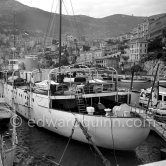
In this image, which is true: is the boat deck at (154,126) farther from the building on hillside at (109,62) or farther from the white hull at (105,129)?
the building on hillside at (109,62)

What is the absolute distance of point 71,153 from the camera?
1445 centimetres

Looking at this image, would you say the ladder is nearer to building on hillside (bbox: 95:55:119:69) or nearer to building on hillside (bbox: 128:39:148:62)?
building on hillside (bbox: 128:39:148:62)

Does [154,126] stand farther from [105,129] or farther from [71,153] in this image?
[71,153]

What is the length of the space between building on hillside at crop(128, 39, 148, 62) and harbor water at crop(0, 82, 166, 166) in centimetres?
9219

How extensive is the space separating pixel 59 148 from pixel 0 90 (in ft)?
66.1

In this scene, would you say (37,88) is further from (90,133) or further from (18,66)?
(18,66)

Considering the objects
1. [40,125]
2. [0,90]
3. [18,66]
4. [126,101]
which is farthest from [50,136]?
[18,66]

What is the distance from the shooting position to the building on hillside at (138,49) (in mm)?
105200

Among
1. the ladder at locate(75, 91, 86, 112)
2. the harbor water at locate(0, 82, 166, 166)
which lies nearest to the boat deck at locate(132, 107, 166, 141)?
the harbor water at locate(0, 82, 166, 166)

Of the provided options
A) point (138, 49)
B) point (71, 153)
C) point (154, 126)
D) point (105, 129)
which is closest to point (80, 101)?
point (71, 153)

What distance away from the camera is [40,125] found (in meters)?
19.0

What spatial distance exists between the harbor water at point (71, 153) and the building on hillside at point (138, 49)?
92.2 metres

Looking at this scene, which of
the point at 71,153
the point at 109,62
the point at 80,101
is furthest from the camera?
the point at 109,62

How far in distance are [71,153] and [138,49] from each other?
9757cm
